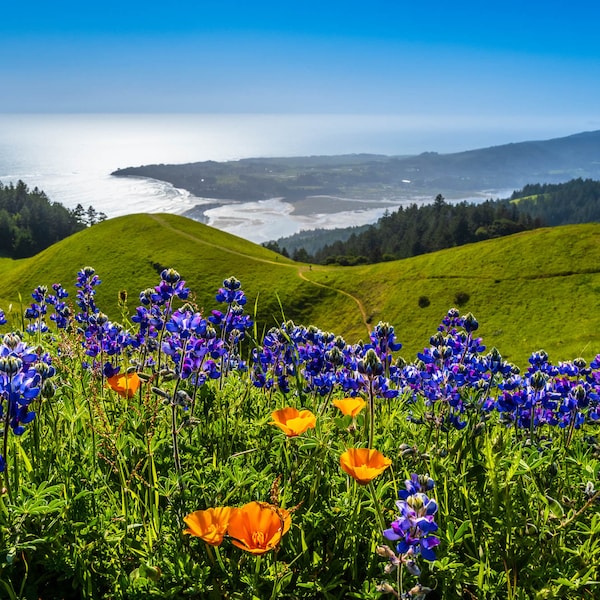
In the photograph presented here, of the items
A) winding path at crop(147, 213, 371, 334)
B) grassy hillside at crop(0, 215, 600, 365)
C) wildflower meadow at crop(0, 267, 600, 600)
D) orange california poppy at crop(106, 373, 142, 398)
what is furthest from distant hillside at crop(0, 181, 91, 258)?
wildflower meadow at crop(0, 267, 600, 600)

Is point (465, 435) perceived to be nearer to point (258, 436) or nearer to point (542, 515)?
point (542, 515)

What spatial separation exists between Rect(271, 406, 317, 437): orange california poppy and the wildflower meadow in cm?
2

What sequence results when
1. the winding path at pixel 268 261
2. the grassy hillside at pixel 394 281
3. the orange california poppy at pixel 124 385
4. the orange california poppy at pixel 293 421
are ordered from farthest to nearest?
the winding path at pixel 268 261
the grassy hillside at pixel 394 281
the orange california poppy at pixel 124 385
the orange california poppy at pixel 293 421

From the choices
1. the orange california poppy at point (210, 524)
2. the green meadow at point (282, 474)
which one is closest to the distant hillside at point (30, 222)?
the green meadow at point (282, 474)

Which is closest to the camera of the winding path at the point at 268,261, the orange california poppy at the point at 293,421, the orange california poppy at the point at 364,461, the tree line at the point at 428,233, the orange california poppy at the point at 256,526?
the orange california poppy at the point at 256,526

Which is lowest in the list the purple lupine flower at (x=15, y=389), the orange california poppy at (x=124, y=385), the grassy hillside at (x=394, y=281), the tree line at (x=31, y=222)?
the grassy hillside at (x=394, y=281)

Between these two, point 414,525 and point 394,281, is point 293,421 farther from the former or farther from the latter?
point 394,281

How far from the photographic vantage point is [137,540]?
10.8 ft

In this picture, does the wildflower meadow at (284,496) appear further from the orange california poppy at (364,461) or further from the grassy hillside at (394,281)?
the grassy hillside at (394,281)

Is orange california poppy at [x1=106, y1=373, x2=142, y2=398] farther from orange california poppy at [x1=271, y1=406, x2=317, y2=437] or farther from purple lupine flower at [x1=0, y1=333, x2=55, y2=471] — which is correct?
orange california poppy at [x1=271, y1=406, x2=317, y2=437]

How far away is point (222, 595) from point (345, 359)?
11.2 feet

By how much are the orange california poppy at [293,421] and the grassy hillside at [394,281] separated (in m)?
63.8

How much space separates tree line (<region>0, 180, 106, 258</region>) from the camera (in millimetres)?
148875

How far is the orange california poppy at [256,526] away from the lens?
260 centimetres
